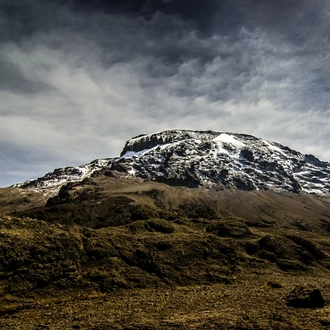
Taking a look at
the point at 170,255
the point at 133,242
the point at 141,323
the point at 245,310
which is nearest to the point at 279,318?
the point at 245,310

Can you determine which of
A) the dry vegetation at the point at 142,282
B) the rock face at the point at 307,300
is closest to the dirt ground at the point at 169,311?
the dry vegetation at the point at 142,282

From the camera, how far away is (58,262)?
2239 centimetres

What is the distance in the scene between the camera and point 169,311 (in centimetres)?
1838

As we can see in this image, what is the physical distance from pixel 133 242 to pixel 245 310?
11832 millimetres

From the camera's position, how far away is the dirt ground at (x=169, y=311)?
52.4 feet

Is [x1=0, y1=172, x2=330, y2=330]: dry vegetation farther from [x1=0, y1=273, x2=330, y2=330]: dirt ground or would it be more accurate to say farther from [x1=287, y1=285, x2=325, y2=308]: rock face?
[x1=287, y1=285, x2=325, y2=308]: rock face

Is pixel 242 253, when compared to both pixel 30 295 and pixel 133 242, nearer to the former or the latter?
pixel 133 242

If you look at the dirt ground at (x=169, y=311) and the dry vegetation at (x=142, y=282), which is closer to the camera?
the dirt ground at (x=169, y=311)

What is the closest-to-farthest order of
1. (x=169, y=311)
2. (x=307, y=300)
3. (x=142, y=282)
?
(x=169, y=311), (x=307, y=300), (x=142, y=282)

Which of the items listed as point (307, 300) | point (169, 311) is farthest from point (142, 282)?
point (307, 300)

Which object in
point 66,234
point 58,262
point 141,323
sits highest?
point 66,234

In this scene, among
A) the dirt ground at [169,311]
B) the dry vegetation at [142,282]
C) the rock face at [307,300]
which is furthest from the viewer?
the rock face at [307,300]

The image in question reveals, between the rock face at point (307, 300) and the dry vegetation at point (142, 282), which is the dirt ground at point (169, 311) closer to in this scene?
the dry vegetation at point (142, 282)

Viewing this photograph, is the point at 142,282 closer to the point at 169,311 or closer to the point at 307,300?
the point at 169,311
